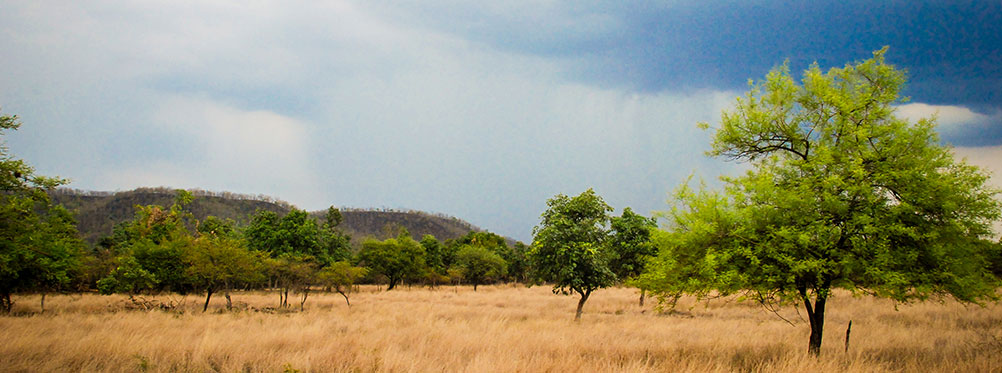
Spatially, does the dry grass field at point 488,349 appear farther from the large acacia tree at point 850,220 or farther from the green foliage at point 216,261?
the green foliage at point 216,261

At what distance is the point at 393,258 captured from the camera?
57.3 m

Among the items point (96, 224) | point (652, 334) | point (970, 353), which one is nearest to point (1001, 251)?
point (970, 353)

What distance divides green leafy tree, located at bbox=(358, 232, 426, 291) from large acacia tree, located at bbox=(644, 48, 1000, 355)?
52.0m

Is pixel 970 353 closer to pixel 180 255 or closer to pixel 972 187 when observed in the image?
pixel 972 187

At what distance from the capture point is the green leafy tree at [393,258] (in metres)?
58.3

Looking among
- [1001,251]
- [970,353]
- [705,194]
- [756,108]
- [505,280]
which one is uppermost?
[756,108]

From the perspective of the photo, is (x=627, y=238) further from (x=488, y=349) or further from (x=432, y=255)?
(x=432, y=255)

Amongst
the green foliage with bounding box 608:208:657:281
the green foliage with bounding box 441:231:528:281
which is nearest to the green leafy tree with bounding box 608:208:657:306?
the green foliage with bounding box 608:208:657:281

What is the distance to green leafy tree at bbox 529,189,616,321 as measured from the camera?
20219mm

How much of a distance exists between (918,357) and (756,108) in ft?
25.4

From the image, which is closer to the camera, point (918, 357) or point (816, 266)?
point (816, 266)

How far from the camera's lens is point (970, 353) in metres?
10.7

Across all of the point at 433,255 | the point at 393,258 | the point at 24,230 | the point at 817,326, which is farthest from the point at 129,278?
the point at 433,255

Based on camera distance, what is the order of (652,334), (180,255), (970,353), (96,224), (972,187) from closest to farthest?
(972,187)
(970,353)
(652,334)
(180,255)
(96,224)
